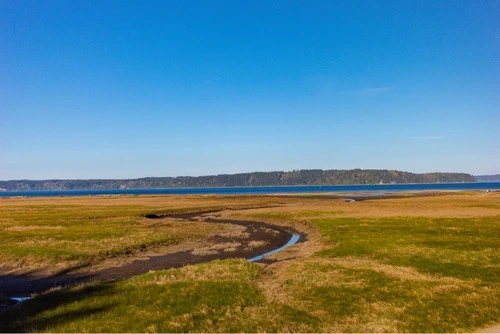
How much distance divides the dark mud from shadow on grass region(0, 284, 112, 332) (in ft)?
11.8

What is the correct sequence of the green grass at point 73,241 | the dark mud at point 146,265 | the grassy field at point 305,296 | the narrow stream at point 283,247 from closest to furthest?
the grassy field at point 305,296, the dark mud at point 146,265, the green grass at point 73,241, the narrow stream at point 283,247

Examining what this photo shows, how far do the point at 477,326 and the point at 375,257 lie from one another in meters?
16.0

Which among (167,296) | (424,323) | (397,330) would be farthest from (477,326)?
(167,296)

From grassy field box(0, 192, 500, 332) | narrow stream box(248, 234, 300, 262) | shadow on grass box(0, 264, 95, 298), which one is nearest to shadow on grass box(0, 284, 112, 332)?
grassy field box(0, 192, 500, 332)

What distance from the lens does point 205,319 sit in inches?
722

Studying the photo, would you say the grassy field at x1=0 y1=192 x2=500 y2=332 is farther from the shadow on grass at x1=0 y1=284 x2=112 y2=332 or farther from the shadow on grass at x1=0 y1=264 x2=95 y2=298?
the shadow on grass at x1=0 y1=264 x2=95 y2=298

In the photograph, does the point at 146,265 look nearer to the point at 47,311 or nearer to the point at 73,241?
the point at 73,241

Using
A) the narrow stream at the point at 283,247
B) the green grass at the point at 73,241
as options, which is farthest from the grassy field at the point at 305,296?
the narrow stream at the point at 283,247

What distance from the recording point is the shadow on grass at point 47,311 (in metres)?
18.0

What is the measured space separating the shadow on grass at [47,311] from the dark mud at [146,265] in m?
3.60

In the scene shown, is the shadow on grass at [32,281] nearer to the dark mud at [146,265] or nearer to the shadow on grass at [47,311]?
the dark mud at [146,265]

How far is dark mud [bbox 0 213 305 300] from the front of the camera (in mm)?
28531

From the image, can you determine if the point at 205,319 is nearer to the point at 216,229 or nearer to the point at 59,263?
the point at 59,263

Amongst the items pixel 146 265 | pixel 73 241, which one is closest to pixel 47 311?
pixel 146 265
